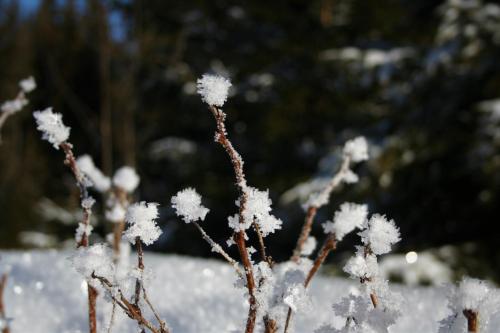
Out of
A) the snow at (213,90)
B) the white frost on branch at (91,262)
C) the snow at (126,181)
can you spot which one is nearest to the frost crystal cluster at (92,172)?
the snow at (126,181)

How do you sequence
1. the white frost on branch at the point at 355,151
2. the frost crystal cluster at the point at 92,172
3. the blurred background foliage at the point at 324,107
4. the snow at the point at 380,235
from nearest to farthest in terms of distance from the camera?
the snow at the point at 380,235, the white frost on branch at the point at 355,151, the frost crystal cluster at the point at 92,172, the blurred background foliage at the point at 324,107

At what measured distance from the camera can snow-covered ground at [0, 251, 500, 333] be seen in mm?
991

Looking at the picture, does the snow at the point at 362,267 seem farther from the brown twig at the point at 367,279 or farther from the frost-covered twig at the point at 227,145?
the frost-covered twig at the point at 227,145

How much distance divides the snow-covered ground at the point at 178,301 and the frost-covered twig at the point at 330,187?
0.35 meters

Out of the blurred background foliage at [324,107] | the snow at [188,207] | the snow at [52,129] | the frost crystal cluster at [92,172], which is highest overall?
the blurred background foliage at [324,107]

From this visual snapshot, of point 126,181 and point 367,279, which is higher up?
point 126,181

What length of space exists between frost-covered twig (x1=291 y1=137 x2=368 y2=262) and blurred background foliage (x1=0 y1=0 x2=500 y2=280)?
3.43 metres

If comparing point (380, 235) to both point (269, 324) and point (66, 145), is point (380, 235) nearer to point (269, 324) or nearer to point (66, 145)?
point (269, 324)

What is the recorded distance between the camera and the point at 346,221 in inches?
22.6

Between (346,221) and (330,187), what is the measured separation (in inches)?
2.3

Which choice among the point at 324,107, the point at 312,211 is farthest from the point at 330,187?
the point at 324,107

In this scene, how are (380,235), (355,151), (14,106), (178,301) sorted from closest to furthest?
(380,235), (355,151), (14,106), (178,301)

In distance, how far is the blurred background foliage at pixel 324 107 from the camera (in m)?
4.13

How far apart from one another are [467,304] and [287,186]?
4.42 m
